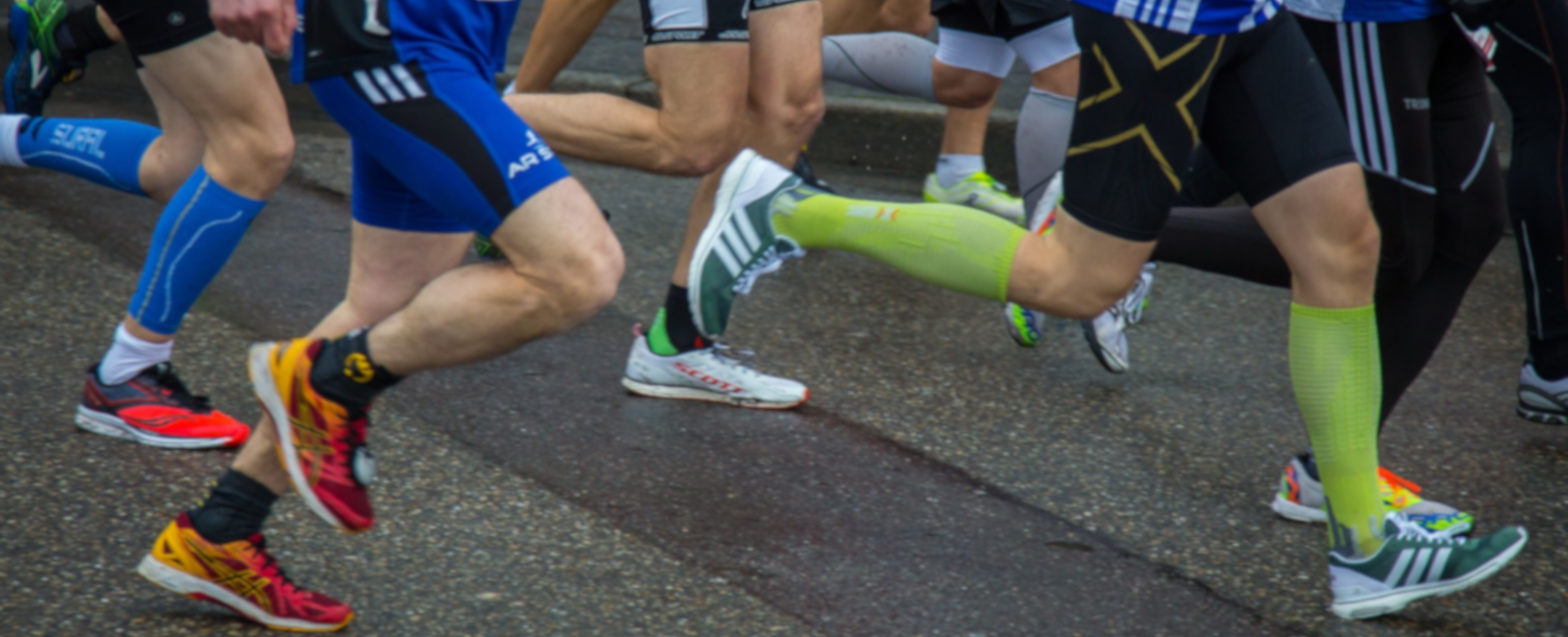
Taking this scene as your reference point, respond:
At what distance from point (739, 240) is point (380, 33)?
1038mm

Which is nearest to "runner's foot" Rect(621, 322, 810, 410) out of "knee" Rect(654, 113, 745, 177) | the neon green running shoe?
"knee" Rect(654, 113, 745, 177)

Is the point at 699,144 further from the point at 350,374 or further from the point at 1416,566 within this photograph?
the point at 1416,566

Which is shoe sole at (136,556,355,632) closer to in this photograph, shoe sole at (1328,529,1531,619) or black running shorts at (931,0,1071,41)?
shoe sole at (1328,529,1531,619)

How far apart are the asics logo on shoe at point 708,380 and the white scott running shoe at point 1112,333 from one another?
927 millimetres

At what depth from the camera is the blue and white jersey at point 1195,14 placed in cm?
261

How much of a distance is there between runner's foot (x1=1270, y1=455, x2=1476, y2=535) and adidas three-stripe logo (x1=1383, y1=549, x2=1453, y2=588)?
266 millimetres

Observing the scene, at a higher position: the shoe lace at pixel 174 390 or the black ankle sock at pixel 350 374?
the black ankle sock at pixel 350 374

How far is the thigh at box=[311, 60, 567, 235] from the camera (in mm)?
2305

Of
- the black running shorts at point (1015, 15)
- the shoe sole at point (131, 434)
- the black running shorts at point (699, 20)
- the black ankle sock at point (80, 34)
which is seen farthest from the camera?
→ the black ankle sock at point (80, 34)

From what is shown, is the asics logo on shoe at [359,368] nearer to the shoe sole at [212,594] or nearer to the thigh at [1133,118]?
the shoe sole at [212,594]

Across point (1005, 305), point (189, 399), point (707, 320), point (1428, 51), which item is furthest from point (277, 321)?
point (1428, 51)

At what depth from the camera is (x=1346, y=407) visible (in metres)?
2.83

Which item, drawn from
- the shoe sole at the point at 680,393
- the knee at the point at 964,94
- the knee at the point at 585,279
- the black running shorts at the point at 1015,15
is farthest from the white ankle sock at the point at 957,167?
the knee at the point at 585,279

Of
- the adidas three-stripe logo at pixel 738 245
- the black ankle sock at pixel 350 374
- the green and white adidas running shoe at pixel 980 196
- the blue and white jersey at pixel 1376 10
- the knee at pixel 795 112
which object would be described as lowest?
the green and white adidas running shoe at pixel 980 196
